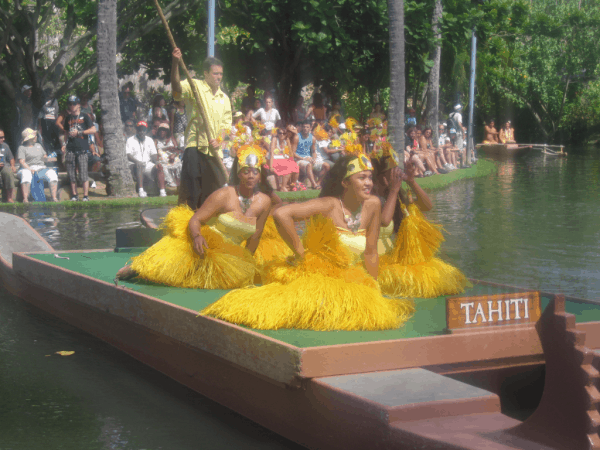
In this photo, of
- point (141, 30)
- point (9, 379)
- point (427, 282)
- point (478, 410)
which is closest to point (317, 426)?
point (478, 410)

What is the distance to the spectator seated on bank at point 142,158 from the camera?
50.6ft

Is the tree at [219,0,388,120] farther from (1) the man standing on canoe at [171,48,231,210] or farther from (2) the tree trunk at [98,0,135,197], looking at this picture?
(1) the man standing on canoe at [171,48,231,210]

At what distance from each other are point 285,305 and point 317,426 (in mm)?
791

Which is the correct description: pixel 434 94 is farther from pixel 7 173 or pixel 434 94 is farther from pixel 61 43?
pixel 7 173

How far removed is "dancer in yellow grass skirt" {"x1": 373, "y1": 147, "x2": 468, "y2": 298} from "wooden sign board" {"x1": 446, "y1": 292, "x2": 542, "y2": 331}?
113cm

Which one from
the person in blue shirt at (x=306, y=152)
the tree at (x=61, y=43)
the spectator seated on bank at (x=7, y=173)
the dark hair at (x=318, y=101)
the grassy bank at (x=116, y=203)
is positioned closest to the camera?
the grassy bank at (x=116, y=203)

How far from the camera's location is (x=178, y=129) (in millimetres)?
16594

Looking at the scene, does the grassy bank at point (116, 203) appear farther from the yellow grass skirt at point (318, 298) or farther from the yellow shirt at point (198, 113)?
the yellow grass skirt at point (318, 298)

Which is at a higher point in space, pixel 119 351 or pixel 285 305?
pixel 285 305

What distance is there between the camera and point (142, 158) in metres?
15.5

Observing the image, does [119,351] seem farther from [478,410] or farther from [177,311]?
[478,410]

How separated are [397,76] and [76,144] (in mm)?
6428

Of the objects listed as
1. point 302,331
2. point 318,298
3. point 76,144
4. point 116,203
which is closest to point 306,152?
point 116,203

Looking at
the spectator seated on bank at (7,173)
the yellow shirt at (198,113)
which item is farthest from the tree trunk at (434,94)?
the yellow shirt at (198,113)
